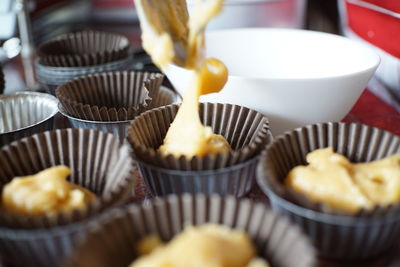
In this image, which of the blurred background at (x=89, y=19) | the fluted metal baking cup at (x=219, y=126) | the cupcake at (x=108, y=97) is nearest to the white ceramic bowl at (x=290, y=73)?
the fluted metal baking cup at (x=219, y=126)

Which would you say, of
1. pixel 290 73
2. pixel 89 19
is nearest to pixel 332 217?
pixel 290 73

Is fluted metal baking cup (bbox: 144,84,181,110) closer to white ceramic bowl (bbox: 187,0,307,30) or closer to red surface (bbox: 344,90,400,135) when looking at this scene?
red surface (bbox: 344,90,400,135)

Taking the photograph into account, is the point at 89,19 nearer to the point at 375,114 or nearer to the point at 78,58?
the point at 78,58

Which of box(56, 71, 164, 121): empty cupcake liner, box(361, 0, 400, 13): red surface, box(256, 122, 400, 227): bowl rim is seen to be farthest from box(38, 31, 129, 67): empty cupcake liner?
box(256, 122, 400, 227): bowl rim

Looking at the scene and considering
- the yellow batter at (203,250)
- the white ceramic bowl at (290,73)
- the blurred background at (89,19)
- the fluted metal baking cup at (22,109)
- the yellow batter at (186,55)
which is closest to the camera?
the yellow batter at (203,250)

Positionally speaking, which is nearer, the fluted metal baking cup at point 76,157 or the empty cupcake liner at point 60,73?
the fluted metal baking cup at point 76,157

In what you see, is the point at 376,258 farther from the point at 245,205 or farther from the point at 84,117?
the point at 84,117

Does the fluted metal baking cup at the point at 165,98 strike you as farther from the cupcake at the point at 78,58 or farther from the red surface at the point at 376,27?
the red surface at the point at 376,27
